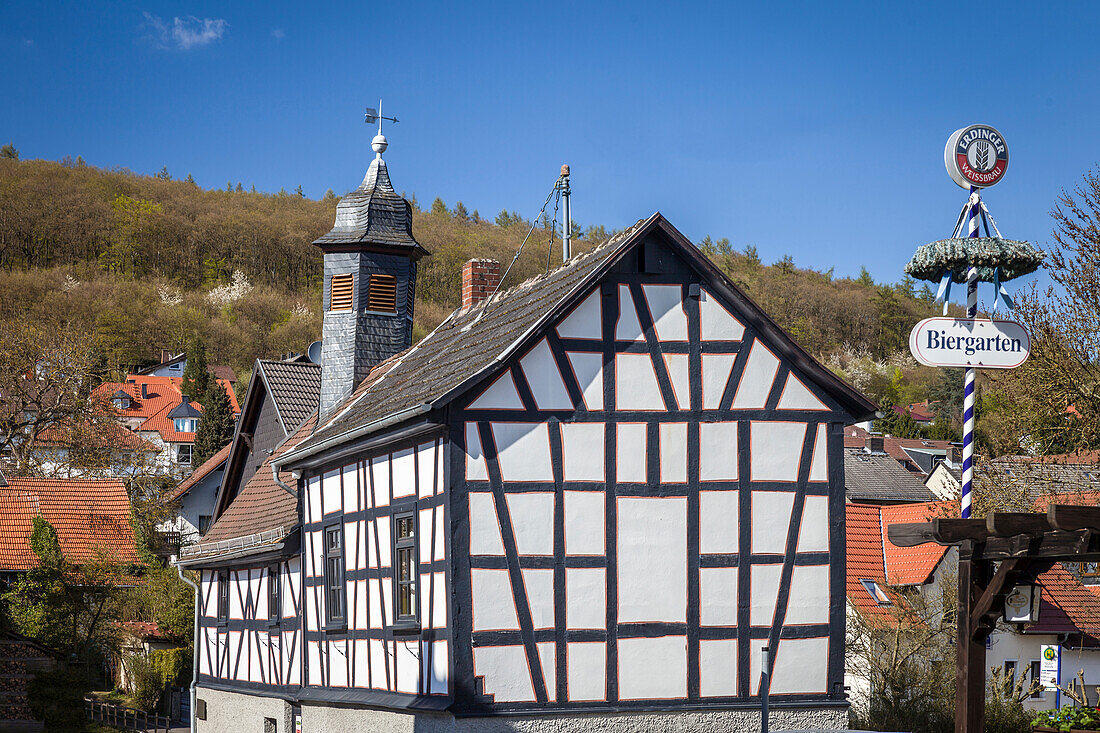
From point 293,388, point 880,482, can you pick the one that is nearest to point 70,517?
point 293,388

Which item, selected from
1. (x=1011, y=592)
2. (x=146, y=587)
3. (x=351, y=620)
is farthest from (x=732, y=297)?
(x=146, y=587)

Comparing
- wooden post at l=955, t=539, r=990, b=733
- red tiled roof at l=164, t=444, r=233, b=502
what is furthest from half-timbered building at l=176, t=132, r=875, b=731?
red tiled roof at l=164, t=444, r=233, b=502

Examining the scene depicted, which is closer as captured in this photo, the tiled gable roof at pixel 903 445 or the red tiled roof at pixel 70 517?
the red tiled roof at pixel 70 517

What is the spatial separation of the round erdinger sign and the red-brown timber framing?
5.74 ft

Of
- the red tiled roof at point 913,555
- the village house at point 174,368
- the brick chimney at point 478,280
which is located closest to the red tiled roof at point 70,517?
the brick chimney at point 478,280

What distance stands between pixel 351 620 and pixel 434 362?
11.7ft

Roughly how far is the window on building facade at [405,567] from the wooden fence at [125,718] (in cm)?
1674

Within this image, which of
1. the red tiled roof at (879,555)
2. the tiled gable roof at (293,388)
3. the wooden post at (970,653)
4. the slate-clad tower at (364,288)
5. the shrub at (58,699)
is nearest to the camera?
the wooden post at (970,653)

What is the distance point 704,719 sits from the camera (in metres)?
13.9

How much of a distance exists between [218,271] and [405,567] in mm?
99145

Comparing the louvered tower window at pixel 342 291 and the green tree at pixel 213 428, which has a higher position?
the louvered tower window at pixel 342 291

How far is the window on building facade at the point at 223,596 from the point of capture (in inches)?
921

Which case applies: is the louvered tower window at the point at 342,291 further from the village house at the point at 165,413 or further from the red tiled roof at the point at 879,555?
the village house at the point at 165,413

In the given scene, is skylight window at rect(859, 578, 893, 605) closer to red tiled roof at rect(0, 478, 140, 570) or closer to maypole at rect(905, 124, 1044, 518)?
maypole at rect(905, 124, 1044, 518)
